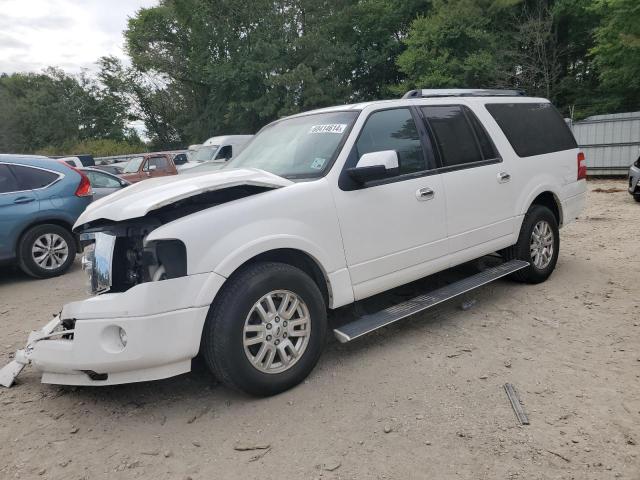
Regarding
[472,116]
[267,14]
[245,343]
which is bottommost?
[245,343]

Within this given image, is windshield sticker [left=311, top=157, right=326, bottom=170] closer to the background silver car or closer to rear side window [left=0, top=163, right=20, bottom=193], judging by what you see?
rear side window [left=0, top=163, right=20, bottom=193]

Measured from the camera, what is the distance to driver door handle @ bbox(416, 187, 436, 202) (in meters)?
3.92

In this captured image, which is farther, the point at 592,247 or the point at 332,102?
the point at 332,102

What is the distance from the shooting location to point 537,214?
504 cm

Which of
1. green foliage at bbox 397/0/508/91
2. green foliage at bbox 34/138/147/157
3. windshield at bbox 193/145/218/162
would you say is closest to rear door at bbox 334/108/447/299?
windshield at bbox 193/145/218/162

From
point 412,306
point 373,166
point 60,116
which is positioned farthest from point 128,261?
point 60,116

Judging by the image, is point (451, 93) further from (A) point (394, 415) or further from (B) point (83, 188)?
(B) point (83, 188)

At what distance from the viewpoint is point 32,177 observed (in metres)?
6.95

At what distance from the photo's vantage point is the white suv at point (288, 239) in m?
2.82

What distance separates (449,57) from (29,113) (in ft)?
133

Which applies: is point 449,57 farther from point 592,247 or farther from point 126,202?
point 126,202

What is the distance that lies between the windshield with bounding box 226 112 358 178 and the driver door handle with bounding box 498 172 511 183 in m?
1.67

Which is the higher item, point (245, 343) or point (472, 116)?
point (472, 116)

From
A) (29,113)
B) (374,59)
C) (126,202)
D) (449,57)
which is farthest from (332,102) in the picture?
(29,113)
